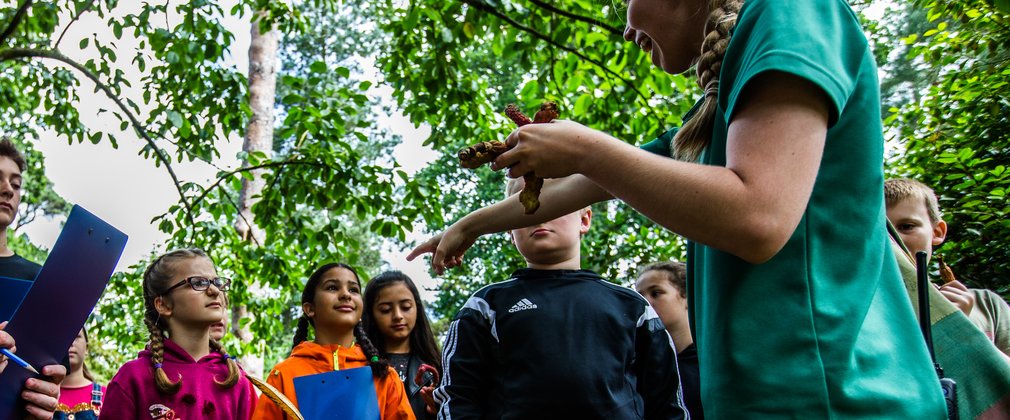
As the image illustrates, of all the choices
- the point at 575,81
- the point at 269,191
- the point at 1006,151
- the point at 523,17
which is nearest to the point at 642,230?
the point at 575,81

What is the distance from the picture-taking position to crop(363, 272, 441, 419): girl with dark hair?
179 inches

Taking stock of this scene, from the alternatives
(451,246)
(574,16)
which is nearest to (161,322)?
(451,246)

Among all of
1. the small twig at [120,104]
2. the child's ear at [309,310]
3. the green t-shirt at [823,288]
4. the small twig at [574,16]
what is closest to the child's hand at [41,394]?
the child's ear at [309,310]

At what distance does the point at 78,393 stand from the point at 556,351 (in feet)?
11.1

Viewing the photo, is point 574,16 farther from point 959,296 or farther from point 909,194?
point 959,296

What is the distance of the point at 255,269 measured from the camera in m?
6.94

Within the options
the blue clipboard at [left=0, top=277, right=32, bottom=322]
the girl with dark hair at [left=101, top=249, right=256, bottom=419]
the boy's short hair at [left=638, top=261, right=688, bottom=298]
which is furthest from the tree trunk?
the blue clipboard at [left=0, top=277, right=32, bottom=322]

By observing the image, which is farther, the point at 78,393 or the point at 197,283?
the point at 78,393

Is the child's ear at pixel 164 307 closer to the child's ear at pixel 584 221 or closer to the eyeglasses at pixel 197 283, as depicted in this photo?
the eyeglasses at pixel 197 283

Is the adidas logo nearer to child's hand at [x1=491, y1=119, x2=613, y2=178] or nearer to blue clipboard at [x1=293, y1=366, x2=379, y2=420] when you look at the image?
blue clipboard at [x1=293, y1=366, x2=379, y2=420]

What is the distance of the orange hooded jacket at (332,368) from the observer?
150 inches

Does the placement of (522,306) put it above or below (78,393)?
above

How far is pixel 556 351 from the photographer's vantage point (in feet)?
8.71

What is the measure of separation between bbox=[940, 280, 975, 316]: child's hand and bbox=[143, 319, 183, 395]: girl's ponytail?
10.1ft
